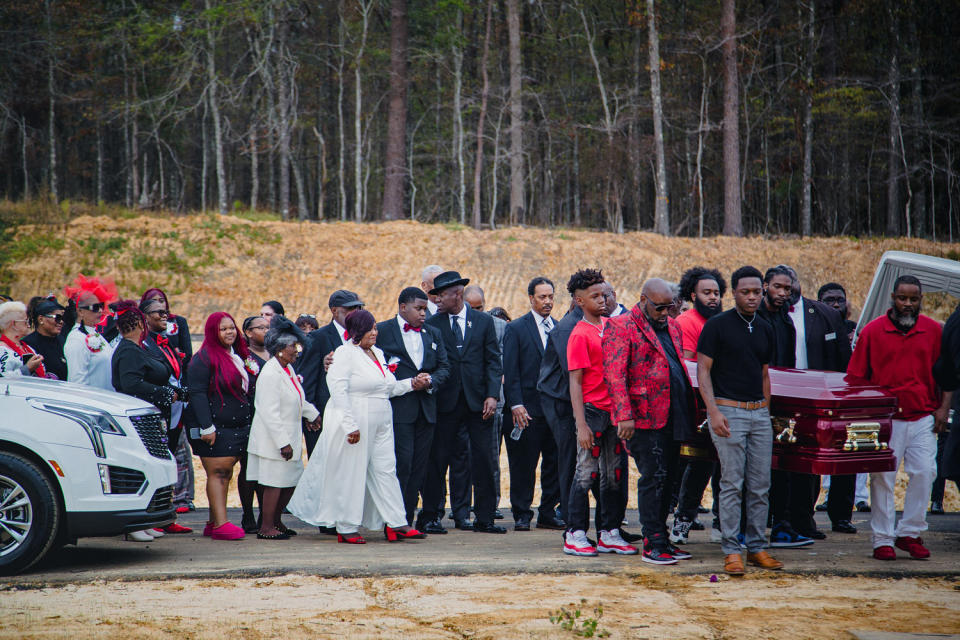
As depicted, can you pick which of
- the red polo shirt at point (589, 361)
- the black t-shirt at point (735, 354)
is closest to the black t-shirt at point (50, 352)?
the red polo shirt at point (589, 361)

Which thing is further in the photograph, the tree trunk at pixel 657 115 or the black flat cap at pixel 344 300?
the tree trunk at pixel 657 115

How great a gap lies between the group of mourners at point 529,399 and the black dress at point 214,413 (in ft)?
0.06

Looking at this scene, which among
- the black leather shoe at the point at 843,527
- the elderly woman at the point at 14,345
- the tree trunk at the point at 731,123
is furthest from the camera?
the tree trunk at the point at 731,123

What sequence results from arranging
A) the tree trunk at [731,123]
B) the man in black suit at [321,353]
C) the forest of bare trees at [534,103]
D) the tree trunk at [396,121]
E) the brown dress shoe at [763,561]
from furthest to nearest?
the forest of bare trees at [534,103], the tree trunk at [396,121], the tree trunk at [731,123], the man in black suit at [321,353], the brown dress shoe at [763,561]

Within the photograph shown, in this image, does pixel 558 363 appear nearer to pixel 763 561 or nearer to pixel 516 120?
pixel 763 561

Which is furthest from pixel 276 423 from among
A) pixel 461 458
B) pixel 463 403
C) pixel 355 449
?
pixel 461 458

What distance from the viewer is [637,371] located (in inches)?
284

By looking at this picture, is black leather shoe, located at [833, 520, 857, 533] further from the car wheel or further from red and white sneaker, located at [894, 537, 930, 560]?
the car wheel

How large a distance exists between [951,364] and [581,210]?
137 ft

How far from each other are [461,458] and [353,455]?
142 centimetres

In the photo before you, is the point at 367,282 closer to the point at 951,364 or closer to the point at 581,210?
the point at 951,364

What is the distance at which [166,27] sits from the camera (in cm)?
2888

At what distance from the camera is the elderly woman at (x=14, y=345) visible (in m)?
7.86

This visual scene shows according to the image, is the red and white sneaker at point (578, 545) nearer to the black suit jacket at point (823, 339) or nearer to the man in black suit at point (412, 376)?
the man in black suit at point (412, 376)
